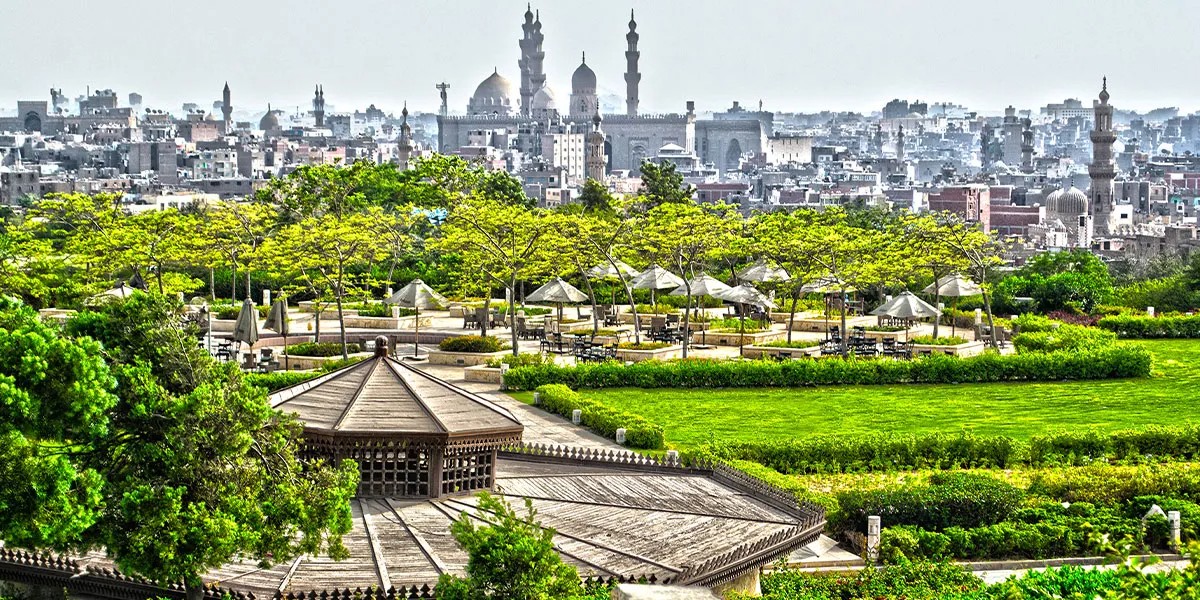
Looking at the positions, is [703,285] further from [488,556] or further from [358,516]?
[488,556]

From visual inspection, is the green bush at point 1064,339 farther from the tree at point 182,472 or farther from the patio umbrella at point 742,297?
the tree at point 182,472

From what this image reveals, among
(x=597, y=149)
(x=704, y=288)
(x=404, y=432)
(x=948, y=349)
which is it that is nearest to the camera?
(x=404, y=432)

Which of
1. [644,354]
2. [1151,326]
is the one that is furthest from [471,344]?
[1151,326]

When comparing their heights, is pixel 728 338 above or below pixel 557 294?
below

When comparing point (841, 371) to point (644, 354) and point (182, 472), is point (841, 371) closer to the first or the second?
point (644, 354)

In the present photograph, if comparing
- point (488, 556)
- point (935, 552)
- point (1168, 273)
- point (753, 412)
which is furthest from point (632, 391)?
point (1168, 273)

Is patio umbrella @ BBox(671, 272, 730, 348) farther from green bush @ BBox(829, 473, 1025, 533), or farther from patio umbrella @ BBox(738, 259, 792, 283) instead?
green bush @ BBox(829, 473, 1025, 533)

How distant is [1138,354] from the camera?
35.0 metres

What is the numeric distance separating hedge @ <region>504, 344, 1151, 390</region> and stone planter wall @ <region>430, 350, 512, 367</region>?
11.2ft

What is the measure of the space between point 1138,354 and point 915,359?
4439 millimetres

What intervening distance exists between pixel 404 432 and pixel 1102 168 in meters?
152

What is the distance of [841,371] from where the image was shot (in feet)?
111

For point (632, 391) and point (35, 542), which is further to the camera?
point (632, 391)

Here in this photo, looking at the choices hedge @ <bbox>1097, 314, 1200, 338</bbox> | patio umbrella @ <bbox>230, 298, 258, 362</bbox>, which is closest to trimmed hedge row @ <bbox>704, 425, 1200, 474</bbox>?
patio umbrella @ <bbox>230, 298, 258, 362</bbox>
